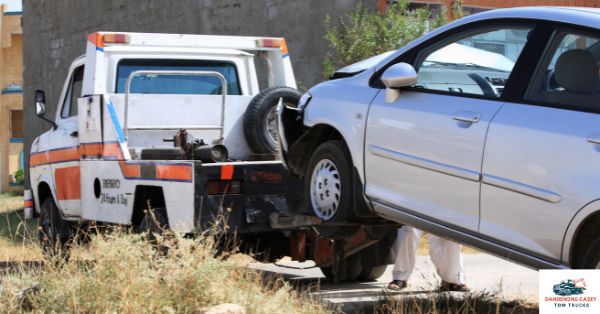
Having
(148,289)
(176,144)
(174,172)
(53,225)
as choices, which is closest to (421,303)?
(148,289)

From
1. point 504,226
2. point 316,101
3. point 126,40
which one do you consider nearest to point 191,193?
point 316,101

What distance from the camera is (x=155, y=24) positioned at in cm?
2291

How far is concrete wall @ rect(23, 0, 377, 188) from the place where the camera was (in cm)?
1747

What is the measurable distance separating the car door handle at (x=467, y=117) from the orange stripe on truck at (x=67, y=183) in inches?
228

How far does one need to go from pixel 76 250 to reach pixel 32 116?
22.5 metres

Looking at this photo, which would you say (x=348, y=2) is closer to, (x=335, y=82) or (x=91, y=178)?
(x=91, y=178)

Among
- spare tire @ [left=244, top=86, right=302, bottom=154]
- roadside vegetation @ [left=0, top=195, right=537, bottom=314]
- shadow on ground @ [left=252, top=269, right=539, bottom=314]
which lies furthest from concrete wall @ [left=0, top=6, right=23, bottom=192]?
roadside vegetation @ [left=0, top=195, right=537, bottom=314]

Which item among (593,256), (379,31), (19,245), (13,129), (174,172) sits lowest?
(19,245)

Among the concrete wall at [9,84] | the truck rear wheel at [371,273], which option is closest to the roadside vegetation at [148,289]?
the truck rear wheel at [371,273]

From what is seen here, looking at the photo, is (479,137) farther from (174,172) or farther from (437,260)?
(174,172)

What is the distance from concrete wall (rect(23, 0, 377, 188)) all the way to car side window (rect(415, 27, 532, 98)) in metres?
9.31

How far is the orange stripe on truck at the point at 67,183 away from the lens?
10890 mm

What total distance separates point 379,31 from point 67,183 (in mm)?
5767

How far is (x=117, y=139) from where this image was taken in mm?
9758
